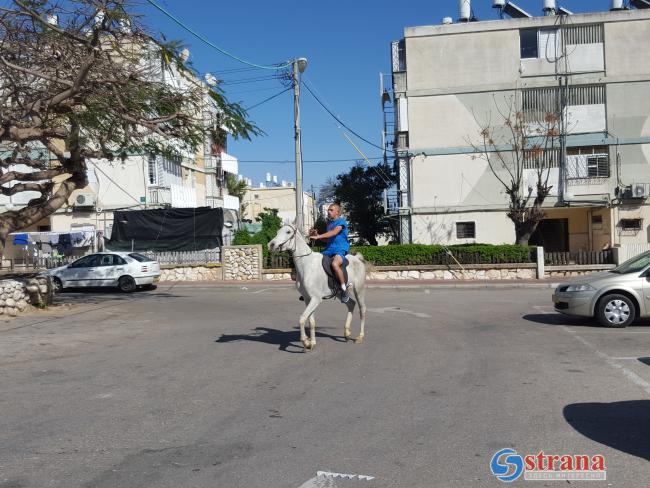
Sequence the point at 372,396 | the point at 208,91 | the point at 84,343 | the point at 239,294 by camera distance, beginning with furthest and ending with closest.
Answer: the point at 239,294
the point at 208,91
the point at 84,343
the point at 372,396

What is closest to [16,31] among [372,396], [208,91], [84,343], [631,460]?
[208,91]

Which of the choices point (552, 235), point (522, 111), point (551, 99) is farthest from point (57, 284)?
point (552, 235)

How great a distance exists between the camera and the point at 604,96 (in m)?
32.3

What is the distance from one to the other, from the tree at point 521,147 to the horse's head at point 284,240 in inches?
893

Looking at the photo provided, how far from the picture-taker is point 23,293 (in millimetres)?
16609

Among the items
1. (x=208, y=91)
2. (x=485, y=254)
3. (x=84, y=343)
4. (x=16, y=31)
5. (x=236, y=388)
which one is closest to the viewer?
(x=236, y=388)

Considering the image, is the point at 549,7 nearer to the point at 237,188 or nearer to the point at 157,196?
the point at 157,196

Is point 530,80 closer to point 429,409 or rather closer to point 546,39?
point 546,39

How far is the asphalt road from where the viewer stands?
5.34m

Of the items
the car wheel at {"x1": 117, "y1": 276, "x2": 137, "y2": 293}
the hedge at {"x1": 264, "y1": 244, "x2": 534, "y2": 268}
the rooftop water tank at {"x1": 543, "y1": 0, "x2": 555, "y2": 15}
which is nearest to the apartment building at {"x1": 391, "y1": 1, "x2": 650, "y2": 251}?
the rooftop water tank at {"x1": 543, "y1": 0, "x2": 555, "y2": 15}

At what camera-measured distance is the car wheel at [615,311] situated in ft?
41.4

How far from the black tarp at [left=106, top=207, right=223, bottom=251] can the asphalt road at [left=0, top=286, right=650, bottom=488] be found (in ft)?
55.8

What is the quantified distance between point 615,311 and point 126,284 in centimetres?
1790

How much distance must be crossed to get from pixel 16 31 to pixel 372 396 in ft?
40.1
